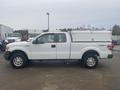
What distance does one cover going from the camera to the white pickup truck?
9141 mm

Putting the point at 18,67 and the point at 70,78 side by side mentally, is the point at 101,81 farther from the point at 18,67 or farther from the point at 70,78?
the point at 18,67

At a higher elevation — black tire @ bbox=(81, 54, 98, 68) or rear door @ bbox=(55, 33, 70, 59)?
rear door @ bbox=(55, 33, 70, 59)

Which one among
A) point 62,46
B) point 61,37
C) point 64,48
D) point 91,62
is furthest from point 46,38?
point 91,62

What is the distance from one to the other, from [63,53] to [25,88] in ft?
11.8

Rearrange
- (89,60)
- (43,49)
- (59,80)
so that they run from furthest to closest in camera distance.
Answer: (89,60)
(43,49)
(59,80)

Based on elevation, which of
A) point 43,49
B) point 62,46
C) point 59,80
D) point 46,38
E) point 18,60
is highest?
point 46,38

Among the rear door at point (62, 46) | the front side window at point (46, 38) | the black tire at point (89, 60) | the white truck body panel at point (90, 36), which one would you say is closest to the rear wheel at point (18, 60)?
the front side window at point (46, 38)

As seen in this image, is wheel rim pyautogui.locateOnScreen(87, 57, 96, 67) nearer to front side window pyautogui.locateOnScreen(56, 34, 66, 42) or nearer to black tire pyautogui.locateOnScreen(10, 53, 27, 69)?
front side window pyautogui.locateOnScreen(56, 34, 66, 42)

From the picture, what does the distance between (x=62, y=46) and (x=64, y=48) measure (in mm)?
139

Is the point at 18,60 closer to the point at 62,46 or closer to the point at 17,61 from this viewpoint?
the point at 17,61

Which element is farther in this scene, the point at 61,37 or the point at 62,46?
the point at 61,37

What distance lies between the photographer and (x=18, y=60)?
30.1 feet

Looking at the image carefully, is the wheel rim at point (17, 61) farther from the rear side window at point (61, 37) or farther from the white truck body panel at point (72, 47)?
the rear side window at point (61, 37)

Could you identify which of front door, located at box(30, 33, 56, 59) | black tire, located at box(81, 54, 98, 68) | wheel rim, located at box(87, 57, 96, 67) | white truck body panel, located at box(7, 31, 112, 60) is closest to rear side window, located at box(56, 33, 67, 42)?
white truck body panel, located at box(7, 31, 112, 60)
